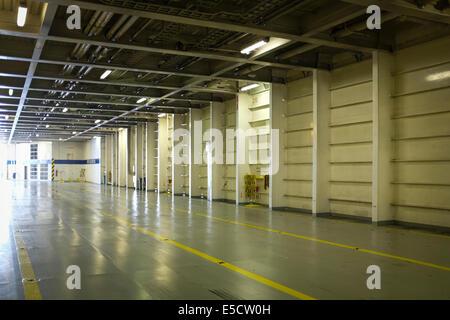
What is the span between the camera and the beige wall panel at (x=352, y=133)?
42.1 feet

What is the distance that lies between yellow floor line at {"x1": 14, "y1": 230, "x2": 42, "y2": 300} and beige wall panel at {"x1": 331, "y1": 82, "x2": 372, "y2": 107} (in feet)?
35.2

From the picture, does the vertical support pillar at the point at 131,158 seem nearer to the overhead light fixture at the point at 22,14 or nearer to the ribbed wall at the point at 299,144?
the ribbed wall at the point at 299,144

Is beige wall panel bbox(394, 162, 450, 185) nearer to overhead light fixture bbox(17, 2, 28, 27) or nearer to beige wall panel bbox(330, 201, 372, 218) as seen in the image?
beige wall panel bbox(330, 201, 372, 218)

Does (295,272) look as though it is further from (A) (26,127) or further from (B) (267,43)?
(A) (26,127)

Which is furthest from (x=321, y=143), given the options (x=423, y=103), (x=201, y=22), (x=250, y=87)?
(x=201, y=22)

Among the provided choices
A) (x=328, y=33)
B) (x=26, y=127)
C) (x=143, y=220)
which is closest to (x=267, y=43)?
(x=328, y=33)

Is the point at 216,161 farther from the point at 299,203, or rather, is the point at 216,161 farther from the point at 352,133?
the point at 352,133

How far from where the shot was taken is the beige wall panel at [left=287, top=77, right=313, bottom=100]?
50.1ft

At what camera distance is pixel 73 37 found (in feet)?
34.7

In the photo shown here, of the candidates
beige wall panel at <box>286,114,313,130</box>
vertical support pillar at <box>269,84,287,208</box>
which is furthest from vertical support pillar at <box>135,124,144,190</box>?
beige wall panel at <box>286,114,313,130</box>

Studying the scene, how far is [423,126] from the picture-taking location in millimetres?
11141

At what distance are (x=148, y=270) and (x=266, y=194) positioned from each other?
11577mm

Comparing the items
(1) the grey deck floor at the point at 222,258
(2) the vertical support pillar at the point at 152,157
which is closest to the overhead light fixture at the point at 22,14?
(1) the grey deck floor at the point at 222,258

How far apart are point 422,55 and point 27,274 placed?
36.9ft
